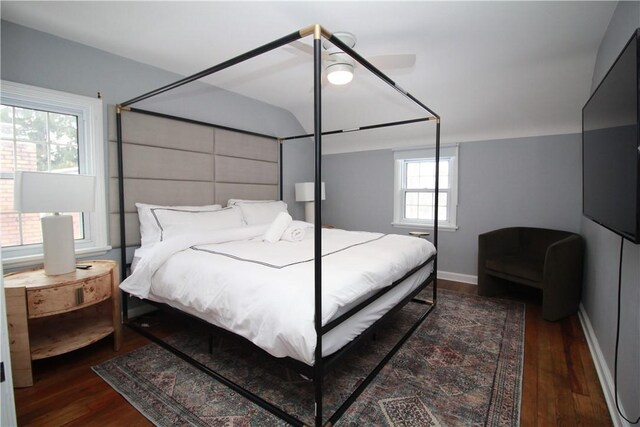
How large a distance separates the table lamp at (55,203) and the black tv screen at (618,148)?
2960 mm

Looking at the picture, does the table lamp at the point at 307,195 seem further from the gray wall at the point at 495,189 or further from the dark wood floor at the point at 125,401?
the dark wood floor at the point at 125,401

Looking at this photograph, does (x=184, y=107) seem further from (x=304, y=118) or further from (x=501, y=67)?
(x=501, y=67)

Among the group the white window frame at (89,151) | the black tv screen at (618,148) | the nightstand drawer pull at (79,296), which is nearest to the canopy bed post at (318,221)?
the black tv screen at (618,148)

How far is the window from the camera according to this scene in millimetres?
4109

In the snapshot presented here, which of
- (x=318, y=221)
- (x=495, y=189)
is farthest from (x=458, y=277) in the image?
(x=318, y=221)

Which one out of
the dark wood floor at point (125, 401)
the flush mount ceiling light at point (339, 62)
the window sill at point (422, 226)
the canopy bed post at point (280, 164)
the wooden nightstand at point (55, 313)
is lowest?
the dark wood floor at point (125, 401)

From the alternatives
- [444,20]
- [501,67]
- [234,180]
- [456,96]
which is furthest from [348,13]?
[234,180]

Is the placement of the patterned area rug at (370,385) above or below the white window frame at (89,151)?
below

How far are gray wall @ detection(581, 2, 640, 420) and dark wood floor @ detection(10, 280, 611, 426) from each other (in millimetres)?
171

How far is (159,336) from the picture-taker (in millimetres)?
2578

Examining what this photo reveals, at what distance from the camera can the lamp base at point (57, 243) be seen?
82.0 inches

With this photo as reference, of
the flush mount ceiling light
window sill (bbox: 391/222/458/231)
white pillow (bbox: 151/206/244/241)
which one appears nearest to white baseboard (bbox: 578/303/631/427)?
window sill (bbox: 391/222/458/231)

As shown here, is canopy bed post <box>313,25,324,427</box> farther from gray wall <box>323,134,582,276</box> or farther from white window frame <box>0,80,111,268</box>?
gray wall <box>323,134,582,276</box>

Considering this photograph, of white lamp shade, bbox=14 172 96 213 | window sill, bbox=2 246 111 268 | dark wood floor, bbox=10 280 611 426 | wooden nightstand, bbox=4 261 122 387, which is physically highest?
white lamp shade, bbox=14 172 96 213
